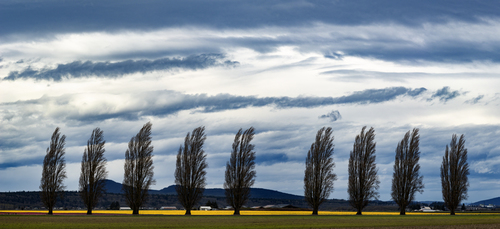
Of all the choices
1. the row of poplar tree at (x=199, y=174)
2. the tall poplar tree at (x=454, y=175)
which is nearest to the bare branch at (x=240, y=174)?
the row of poplar tree at (x=199, y=174)

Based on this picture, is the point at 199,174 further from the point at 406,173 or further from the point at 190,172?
the point at 406,173

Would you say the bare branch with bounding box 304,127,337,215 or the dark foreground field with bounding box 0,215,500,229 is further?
the bare branch with bounding box 304,127,337,215

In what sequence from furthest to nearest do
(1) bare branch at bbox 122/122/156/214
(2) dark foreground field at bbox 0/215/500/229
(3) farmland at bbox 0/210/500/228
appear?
(1) bare branch at bbox 122/122/156/214 → (3) farmland at bbox 0/210/500/228 → (2) dark foreground field at bbox 0/215/500/229

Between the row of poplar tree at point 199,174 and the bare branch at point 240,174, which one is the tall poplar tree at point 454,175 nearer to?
the row of poplar tree at point 199,174

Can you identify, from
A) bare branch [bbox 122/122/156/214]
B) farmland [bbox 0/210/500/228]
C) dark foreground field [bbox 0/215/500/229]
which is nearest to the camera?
dark foreground field [bbox 0/215/500/229]

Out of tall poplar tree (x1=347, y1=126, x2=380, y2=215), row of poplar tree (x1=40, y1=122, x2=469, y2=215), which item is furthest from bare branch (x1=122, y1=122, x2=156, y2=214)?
tall poplar tree (x1=347, y1=126, x2=380, y2=215)

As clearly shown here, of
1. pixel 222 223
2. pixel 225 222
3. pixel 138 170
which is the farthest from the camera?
pixel 138 170

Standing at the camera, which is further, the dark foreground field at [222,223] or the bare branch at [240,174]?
the bare branch at [240,174]

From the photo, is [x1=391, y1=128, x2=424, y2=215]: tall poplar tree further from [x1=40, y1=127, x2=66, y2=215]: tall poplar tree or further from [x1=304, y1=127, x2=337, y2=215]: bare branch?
[x1=40, y1=127, x2=66, y2=215]: tall poplar tree

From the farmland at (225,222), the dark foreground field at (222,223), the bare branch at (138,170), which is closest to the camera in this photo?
the dark foreground field at (222,223)

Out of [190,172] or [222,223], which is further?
[190,172]

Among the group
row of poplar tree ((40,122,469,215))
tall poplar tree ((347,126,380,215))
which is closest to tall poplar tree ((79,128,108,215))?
row of poplar tree ((40,122,469,215))

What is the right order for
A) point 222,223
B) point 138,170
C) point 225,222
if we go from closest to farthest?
point 222,223 → point 225,222 → point 138,170

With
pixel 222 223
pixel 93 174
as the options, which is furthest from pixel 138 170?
pixel 222 223
